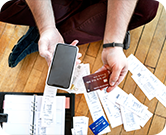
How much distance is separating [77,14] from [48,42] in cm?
43

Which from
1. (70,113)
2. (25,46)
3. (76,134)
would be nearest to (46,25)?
(25,46)

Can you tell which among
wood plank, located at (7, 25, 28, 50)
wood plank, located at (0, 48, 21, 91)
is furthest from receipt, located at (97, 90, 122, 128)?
wood plank, located at (7, 25, 28, 50)

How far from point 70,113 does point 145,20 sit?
1.04 m

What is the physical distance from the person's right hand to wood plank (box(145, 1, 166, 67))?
1050 mm

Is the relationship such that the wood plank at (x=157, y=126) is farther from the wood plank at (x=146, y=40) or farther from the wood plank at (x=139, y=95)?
the wood plank at (x=146, y=40)

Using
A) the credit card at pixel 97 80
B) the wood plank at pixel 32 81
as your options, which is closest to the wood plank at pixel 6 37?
the wood plank at pixel 32 81

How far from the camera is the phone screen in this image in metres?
0.77

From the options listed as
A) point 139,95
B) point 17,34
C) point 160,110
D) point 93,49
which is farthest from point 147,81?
point 17,34

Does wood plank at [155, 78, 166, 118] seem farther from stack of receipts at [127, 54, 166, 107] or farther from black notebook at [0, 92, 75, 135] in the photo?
black notebook at [0, 92, 75, 135]

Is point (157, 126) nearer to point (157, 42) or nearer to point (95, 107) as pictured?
point (95, 107)

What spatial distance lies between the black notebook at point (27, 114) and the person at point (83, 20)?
0.41 metres

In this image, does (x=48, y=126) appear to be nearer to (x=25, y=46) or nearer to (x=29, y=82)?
(x=29, y=82)

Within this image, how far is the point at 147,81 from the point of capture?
1.49 m

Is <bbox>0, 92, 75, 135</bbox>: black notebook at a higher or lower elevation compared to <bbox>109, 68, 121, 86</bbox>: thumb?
lower
